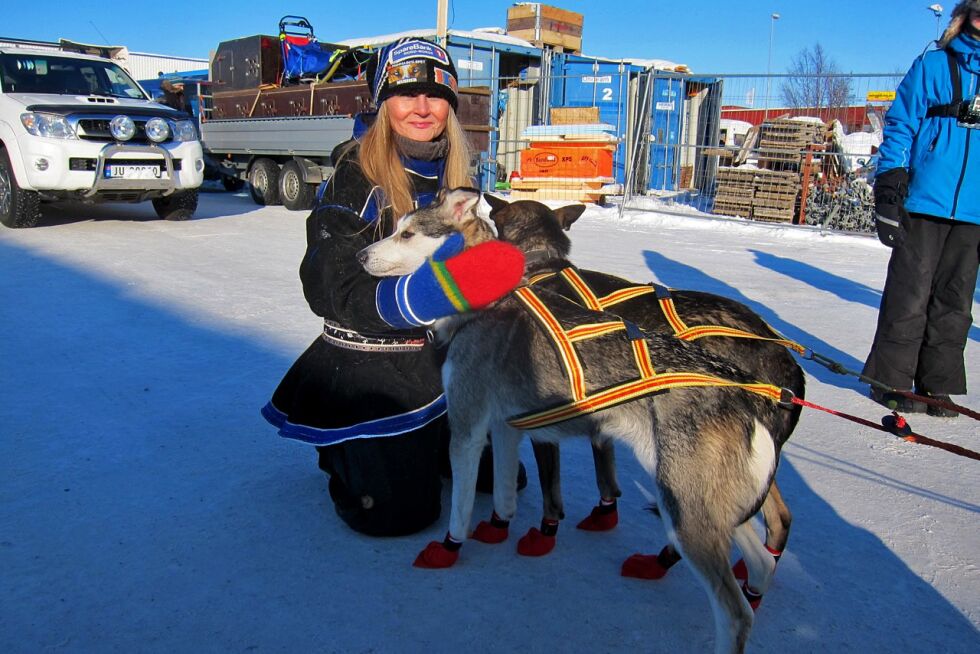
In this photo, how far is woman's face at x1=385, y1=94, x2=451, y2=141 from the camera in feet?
8.70

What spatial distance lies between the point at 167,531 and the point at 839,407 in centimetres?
337

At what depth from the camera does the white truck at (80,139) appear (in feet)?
26.3

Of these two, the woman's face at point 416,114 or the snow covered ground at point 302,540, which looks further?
the woman's face at point 416,114

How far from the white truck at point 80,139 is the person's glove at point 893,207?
7894 millimetres

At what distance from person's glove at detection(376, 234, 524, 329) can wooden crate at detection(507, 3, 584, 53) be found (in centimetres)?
1568

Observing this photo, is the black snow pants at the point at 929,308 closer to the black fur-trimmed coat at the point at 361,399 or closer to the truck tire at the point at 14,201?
the black fur-trimmed coat at the point at 361,399

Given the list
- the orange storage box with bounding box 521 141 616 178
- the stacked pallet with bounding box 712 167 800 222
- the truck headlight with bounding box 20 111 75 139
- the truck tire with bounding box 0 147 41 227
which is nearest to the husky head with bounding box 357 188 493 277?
the truck headlight with bounding box 20 111 75 139

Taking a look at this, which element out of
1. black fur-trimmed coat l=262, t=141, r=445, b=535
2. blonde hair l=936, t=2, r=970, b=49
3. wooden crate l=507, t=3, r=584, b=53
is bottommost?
black fur-trimmed coat l=262, t=141, r=445, b=535

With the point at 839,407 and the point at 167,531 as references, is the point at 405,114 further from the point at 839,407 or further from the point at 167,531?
the point at 839,407

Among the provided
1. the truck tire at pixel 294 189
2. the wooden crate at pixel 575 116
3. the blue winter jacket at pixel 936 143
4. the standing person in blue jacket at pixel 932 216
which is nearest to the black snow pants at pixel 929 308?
the standing person in blue jacket at pixel 932 216

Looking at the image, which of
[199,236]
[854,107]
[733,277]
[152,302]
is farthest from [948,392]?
[854,107]

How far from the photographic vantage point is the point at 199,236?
8.70 metres

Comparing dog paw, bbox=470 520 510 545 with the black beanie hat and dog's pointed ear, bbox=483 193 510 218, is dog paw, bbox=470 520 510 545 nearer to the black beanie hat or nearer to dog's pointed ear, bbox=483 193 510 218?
dog's pointed ear, bbox=483 193 510 218

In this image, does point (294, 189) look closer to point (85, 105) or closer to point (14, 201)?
point (85, 105)
